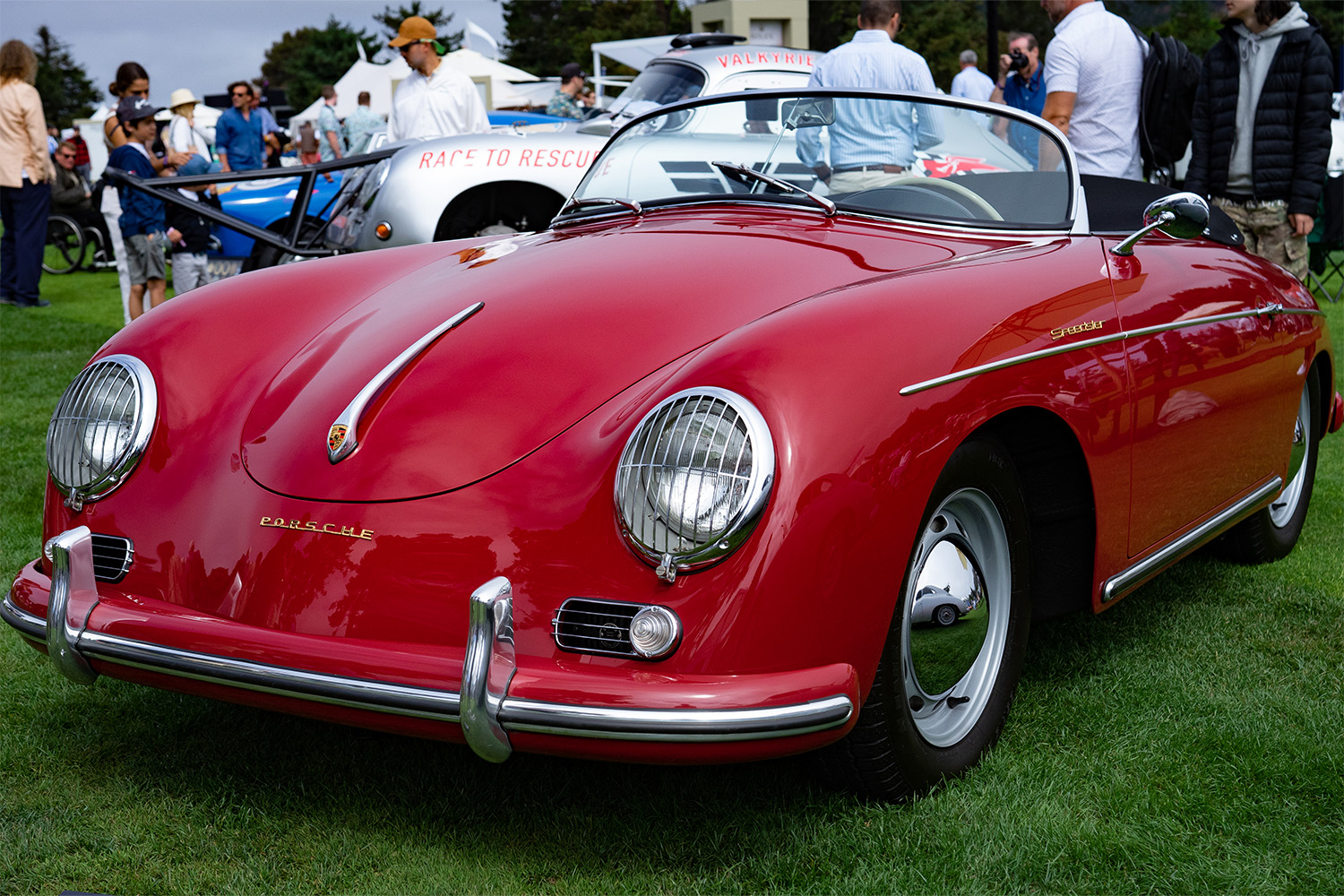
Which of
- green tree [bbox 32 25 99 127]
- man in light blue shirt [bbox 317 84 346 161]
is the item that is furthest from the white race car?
green tree [bbox 32 25 99 127]

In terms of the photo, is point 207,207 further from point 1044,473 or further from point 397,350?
point 1044,473

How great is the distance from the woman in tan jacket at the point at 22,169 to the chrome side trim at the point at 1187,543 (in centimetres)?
943

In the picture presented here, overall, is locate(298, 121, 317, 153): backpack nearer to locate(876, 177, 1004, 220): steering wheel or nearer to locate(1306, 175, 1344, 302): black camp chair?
locate(1306, 175, 1344, 302): black camp chair

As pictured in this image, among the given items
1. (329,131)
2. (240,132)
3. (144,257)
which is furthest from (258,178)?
(329,131)

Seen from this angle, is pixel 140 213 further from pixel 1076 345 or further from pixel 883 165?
pixel 1076 345

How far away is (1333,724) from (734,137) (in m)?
2.17

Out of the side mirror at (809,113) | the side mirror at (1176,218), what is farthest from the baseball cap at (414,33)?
the side mirror at (1176,218)

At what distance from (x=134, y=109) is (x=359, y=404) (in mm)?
7348

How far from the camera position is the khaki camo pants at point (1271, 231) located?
593 cm

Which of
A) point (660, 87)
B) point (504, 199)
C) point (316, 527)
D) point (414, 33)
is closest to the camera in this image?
point (316, 527)

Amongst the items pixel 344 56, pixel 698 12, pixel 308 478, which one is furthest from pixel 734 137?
pixel 344 56

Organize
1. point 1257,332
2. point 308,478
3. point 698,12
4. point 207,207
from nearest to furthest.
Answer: point 308,478 < point 1257,332 < point 207,207 < point 698,12

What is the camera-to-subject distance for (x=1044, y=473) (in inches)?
107

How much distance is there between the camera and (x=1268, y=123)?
5.79 metres
